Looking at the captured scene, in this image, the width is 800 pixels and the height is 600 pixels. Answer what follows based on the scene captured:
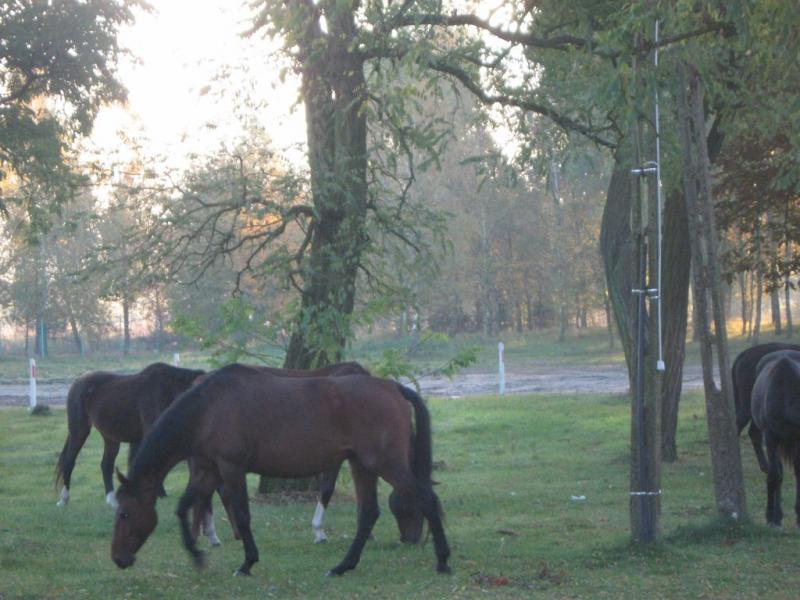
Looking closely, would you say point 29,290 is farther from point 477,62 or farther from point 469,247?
point 477,62

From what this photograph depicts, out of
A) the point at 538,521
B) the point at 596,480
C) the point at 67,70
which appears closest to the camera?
the point at 538,521

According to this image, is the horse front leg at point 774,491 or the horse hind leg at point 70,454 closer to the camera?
the horse front leg at point 774,491

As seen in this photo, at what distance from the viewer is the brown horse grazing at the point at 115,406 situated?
1193 cm

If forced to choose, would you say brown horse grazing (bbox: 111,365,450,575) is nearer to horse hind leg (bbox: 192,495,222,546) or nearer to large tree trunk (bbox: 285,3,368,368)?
horse hind leg (bbox: 192,495,222,546)

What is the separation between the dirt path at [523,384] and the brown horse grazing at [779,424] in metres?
14.6

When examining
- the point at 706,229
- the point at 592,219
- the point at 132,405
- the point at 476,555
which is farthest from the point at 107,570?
the point at 592,219

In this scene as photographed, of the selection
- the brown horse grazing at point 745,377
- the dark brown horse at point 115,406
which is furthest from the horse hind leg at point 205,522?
the brown horse grazing at point 745,377

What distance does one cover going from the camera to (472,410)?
23000 mm

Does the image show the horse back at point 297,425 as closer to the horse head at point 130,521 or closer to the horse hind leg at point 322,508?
the horse head at point 130,521

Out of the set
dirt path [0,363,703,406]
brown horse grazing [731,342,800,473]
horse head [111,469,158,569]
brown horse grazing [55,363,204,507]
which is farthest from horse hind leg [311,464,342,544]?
dirt path [0,363,703,406]

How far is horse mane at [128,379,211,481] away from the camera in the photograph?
840 centimetres

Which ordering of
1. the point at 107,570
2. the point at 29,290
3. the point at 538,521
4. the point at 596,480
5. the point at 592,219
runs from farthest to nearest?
1. the point at 29,290
2. the point at 592,219
3. the point at 596,480
4. the point at 538,521
5. the point at 107,570

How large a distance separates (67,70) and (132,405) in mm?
10121

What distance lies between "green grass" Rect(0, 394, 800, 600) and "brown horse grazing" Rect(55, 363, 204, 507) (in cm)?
53
